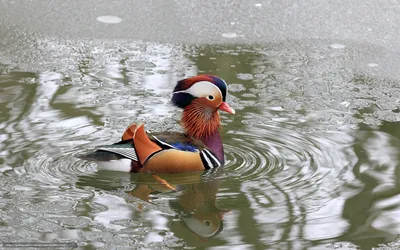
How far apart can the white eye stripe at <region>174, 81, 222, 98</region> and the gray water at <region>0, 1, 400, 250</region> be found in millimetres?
462

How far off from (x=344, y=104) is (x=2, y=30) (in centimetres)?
317

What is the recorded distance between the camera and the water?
4227 millimetres

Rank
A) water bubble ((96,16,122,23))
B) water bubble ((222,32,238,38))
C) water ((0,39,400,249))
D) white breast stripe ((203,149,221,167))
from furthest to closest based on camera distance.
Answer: water bubble ((96,16,122,23))
water bubble ((222,32,238,38))
white breast stripe ((203,149,221,167))
water ((0,39,400,249))

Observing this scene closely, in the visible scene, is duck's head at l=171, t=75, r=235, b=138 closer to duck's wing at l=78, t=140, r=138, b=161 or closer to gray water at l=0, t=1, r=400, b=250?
gray water at l=0, t=1, r=400, b=250

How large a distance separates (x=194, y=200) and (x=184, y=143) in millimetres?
544

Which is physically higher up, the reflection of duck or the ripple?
the ripple

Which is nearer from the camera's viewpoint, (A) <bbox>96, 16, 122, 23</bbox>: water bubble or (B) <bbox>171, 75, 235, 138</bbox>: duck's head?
(B) <bbox>171, 75, 235, 138</bbox>: duck's head

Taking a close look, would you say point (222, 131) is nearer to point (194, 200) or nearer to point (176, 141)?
point (176, 141)

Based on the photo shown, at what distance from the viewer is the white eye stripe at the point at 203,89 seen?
5.20 m

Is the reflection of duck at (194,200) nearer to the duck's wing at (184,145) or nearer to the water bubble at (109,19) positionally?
the duck's wing at (184,145)

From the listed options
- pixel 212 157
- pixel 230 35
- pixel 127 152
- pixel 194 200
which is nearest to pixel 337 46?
pixel 230 35

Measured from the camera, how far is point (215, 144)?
523 cm

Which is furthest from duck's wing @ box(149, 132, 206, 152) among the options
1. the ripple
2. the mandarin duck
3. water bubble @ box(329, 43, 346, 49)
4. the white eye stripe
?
water bubble @ box(329, 43, 346, 49)

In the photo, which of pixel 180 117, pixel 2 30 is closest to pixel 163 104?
pixel 180 117
